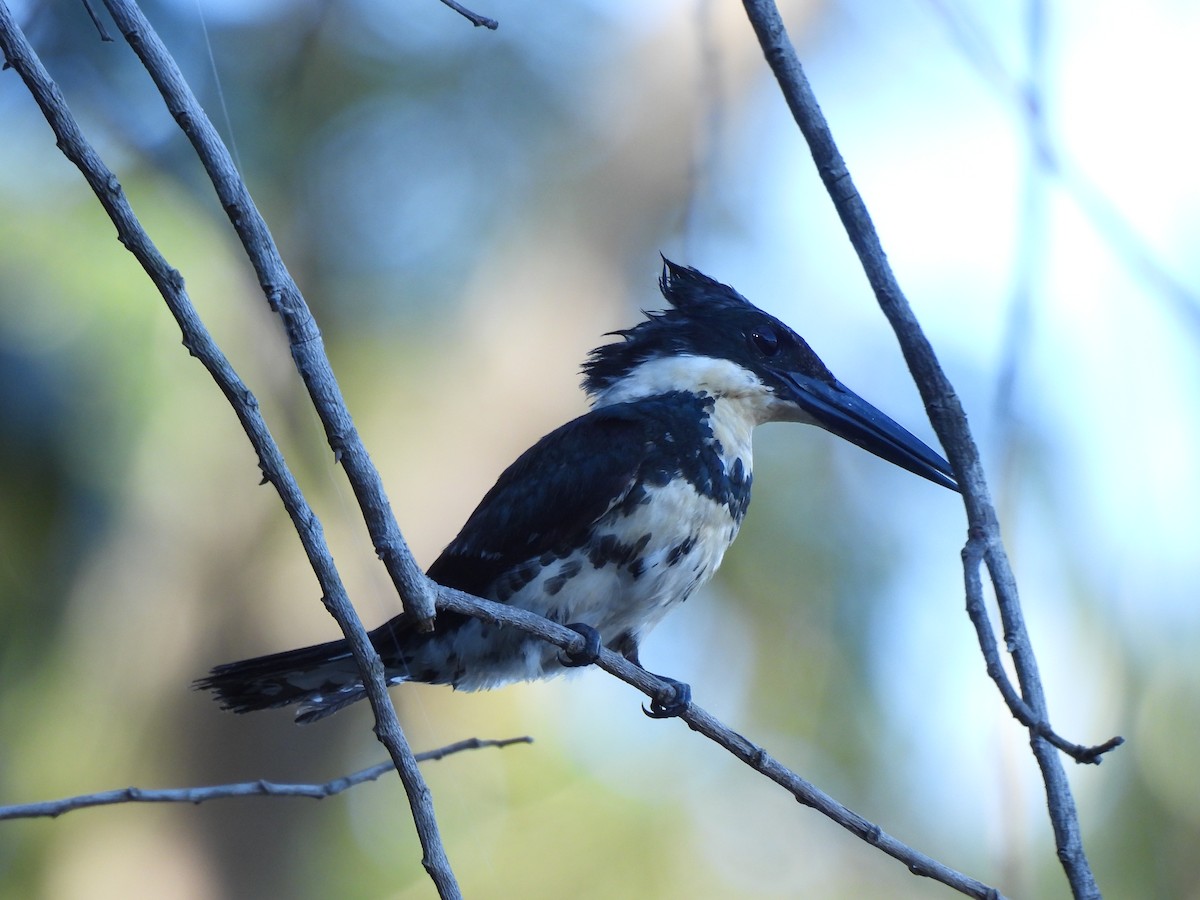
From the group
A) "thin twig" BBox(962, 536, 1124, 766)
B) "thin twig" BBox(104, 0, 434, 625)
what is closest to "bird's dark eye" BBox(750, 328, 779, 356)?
"thin twig" BBox(962, 536, 1124, 766)

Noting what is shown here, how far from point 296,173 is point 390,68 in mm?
431

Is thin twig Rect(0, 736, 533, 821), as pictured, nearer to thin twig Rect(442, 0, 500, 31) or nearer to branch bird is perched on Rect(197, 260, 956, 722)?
branch bird is perched on Rect(197, 260, 956, 722)

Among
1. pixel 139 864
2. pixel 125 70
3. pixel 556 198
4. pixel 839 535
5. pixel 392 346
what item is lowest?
pixel 139 864

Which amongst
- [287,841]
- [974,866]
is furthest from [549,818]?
Result: [974,866]

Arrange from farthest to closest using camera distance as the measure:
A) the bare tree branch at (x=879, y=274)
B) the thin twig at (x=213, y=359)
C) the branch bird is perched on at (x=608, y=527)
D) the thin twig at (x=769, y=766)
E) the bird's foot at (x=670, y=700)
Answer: the branch bird is perched on at (x=608, y=527), the bird's foot at (x=670, y=700), the bare tree branch at (x=879, y=274), the thin twig at (x=769, y=766), the thin twig at (x=213, y=359)

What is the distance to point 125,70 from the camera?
2873mm

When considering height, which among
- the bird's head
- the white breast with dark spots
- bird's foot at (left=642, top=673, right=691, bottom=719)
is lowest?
bird's foot at (left=642, top=673, right=691, bottom=719)

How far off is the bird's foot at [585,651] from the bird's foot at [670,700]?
0.11 m

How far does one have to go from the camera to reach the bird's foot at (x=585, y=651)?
4.26 ft

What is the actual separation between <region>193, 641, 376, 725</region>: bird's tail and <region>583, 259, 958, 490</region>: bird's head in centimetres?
63

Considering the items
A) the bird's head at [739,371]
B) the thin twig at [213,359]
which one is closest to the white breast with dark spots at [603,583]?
the bird's head at [739,371]

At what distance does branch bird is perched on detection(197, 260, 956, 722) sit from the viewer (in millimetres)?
1599

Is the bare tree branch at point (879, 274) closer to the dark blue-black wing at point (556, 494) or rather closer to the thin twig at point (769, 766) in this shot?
the thin twig at point (769, 766)

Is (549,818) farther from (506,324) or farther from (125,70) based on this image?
(125,70)
